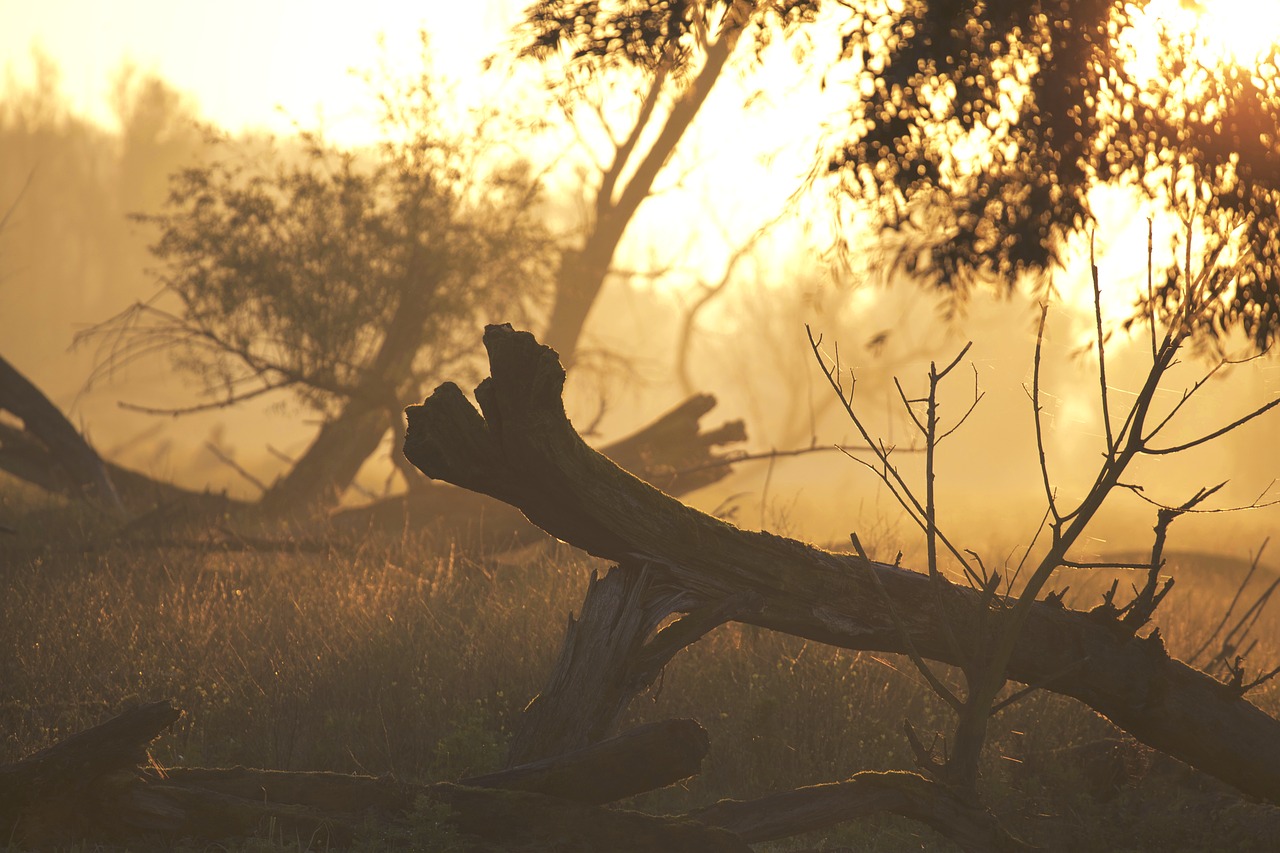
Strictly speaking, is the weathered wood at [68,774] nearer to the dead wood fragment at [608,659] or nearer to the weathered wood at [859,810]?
the dead wood fragment at [608,659]

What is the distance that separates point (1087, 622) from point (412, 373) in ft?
37.5

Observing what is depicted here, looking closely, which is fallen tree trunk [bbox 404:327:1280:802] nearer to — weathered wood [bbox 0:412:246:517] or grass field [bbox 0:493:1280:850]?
grass field [bbox 0:493:1280:850]

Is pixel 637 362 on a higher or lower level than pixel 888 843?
higher

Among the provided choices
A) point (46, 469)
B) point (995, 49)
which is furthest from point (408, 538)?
point (995, 49)

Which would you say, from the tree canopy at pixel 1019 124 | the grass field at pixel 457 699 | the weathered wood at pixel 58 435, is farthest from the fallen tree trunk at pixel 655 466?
the tree canopy at pixel 1019 124

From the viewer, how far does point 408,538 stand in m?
12.4

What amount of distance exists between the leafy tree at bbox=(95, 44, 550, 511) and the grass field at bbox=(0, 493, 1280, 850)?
579 cm

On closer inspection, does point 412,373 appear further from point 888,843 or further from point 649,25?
point 888,843

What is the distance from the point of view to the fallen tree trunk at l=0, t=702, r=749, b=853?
173 inches

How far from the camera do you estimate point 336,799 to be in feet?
15.6

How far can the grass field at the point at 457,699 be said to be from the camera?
634 centimetres

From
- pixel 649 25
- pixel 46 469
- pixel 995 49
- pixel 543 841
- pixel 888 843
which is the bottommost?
pixel 543 841

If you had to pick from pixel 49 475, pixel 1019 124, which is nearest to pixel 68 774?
pixel 1019 124

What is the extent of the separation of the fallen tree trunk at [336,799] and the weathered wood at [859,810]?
222mm
